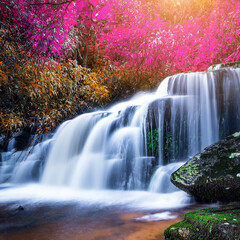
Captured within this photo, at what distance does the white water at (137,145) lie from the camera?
4367 millimetres

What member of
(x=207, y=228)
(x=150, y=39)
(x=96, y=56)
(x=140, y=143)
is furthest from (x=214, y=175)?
(x=96, y=56)

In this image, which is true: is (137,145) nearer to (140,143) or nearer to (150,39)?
(140,143)

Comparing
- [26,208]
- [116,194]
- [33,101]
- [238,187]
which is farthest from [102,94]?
[238,187]

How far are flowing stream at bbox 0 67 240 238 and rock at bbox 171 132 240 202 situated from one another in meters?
0.65

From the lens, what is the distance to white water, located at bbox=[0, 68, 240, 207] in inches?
172

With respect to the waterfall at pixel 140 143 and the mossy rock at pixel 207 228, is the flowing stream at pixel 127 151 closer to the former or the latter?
the waterfall at pixel 140 143

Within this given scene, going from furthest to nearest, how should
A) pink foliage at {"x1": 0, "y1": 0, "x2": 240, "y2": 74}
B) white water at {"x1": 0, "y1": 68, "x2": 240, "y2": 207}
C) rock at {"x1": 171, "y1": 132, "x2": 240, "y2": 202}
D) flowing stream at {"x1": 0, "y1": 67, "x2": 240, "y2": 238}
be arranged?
pink foliage at {"x1": 0, "y1": 0, "x2": 240, "y2": 74} → white water at {"x1": 0, "y1": 68, "x2": 240, "y2": 207} → flowing stream at {"x1": 0, "y1": 67, "x2": 240, "y2": 238} → rock at {"x1": 171, "y1": 132, "x2": 240, "y2": 202}

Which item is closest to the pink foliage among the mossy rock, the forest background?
the forest background

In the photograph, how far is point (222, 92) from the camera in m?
5.34

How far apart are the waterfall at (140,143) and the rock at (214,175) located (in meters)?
0.98

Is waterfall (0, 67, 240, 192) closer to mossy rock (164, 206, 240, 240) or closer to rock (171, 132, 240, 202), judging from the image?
rock (171, 132, 240, 202)

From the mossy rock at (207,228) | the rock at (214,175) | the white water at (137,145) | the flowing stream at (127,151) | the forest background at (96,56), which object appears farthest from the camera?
the forest background at (96,56)

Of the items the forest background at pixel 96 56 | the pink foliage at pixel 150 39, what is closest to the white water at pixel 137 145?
the forest background at pixel 96 56

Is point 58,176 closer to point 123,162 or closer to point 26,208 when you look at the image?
point 123,162
